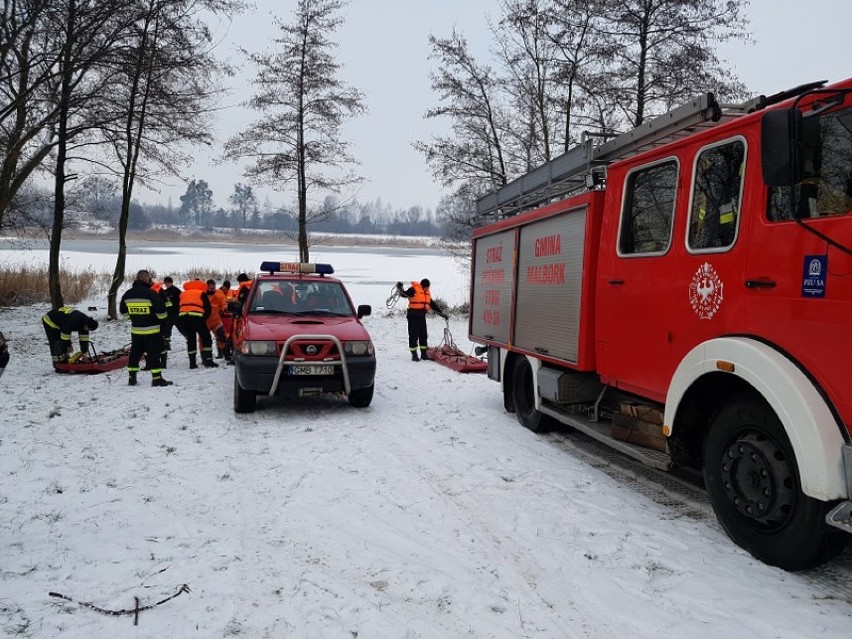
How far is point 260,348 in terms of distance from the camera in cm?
720

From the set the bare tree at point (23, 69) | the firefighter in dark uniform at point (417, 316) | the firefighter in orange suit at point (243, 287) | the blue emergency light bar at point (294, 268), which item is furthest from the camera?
the firefighter in dark uniform at point (417, 316)

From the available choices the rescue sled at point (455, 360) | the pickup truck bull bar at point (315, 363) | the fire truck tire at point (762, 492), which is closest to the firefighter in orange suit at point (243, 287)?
the pickup truck bull bar at point (315, 363)

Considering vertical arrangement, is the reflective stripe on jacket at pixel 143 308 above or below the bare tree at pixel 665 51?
below

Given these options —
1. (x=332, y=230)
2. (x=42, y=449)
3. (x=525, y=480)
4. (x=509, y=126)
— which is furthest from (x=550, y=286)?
(x=332, y=230)

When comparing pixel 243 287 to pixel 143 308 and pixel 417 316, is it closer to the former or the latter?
pixel 143 308

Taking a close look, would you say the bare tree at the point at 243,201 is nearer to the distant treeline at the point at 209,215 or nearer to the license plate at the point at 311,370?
the distant treeline at the point at 209,215

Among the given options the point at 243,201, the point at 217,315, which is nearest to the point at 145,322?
the point at 217,315

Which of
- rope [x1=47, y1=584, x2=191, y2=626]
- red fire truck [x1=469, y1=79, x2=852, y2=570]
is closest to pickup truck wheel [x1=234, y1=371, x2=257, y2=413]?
red fire truck [x1=469, y1=79, x2=852, y2=570]

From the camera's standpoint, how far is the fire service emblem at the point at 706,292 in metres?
3.87

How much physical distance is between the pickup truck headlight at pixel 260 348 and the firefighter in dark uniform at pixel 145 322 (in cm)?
275

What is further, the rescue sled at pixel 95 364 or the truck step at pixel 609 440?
the rescue sled at pixel 95 364

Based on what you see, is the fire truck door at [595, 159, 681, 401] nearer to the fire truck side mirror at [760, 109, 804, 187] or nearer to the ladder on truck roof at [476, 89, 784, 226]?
the ladder on truck roof at [476, 89, 784, 226]

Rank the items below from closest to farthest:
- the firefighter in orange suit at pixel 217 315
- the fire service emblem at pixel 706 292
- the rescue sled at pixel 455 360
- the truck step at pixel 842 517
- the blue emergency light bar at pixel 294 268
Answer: the truck step at pixel 842 517
the fire service emblem at pixel 706 292
the blue emergency light bar at pixel 294 268
the rescue sled at pixel 455 360
the firefighter in orange suit at pixel 217 315

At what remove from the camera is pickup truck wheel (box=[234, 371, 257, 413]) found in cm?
740
